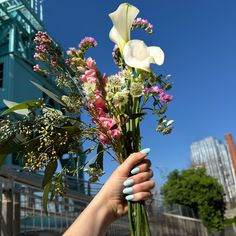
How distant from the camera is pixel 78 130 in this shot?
133 centimetres

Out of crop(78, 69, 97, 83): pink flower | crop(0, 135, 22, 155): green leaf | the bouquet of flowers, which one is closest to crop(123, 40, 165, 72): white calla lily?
the bouquet of flowers

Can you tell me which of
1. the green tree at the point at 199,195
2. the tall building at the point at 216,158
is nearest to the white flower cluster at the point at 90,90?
the green tree at the point at 199,195

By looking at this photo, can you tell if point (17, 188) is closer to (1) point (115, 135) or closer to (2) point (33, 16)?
(1) point (115, 135)

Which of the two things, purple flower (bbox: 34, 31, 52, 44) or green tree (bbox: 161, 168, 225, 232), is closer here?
purple flower (bbox: 34, 31, 52, 44)

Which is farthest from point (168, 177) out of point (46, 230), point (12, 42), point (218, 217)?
point (46, 230)

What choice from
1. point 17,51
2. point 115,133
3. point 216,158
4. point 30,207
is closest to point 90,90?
point 115,133

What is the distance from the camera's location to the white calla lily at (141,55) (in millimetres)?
1203

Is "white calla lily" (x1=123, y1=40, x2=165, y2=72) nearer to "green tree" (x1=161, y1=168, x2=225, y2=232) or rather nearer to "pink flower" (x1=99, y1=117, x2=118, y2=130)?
"pink flower" (x1=99, y1=117, x2=118, y2=130)

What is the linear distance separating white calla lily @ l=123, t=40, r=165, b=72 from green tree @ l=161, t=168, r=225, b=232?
1496cm

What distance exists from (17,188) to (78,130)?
2.58 m

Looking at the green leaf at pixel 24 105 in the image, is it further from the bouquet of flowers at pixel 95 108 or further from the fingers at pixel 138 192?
the fingers at pixel 138 192

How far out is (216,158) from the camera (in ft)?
181

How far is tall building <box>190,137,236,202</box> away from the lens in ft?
152

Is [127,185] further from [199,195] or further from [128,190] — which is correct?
[199,195]
